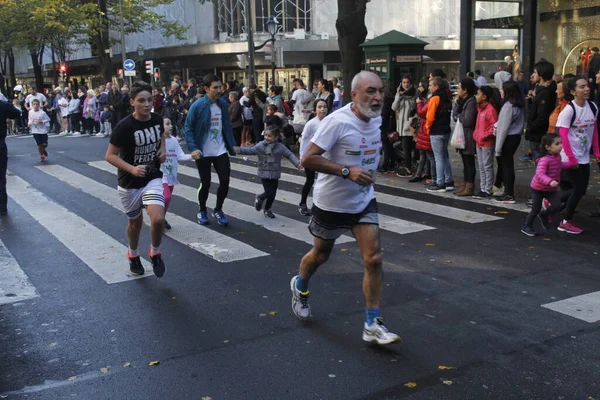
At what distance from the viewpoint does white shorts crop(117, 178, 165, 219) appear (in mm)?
6562

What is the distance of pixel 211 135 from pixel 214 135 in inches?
1.6

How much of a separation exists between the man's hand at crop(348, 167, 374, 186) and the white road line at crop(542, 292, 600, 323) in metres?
2.11

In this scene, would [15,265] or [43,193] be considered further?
[43,193]

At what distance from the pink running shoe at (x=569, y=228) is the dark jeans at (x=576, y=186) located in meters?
0.06

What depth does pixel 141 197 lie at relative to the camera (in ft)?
21.8

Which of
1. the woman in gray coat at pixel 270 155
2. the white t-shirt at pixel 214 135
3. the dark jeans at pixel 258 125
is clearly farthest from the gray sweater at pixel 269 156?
the dark jeans at pixel 258 125

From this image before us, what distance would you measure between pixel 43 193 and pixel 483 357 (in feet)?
32.6

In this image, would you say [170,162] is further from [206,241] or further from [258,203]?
[258,203]

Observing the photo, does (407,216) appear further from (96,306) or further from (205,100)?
(96,306)

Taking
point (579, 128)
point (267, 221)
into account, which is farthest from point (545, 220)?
point (267, 221)

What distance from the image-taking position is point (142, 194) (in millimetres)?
6641

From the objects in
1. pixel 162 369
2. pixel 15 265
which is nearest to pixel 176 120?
pixel 15 265

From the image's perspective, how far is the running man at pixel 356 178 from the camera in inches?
192

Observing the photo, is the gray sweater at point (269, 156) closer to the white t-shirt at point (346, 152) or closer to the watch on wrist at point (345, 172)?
the white t-shirt at point (346, 152)
